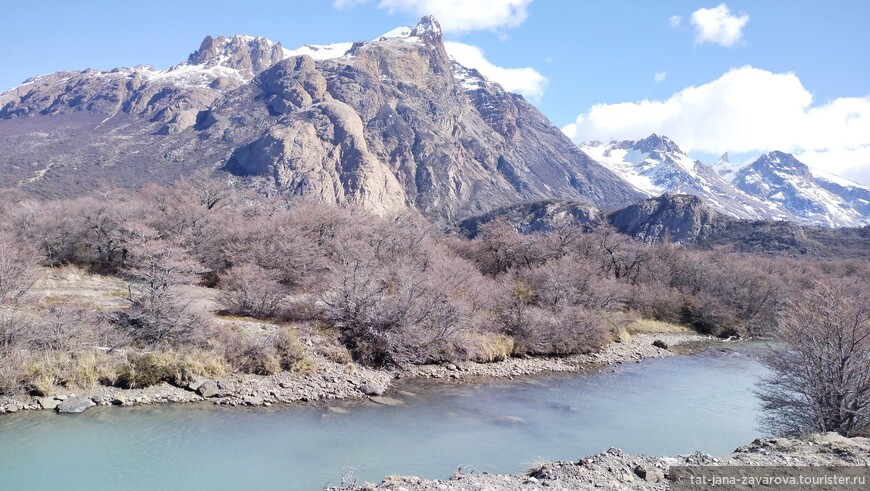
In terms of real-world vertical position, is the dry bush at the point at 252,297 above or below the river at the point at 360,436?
above

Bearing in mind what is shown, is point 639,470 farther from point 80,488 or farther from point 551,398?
point 80,488

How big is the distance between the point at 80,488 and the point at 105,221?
30112mm

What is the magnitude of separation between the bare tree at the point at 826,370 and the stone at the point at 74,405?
897 inches

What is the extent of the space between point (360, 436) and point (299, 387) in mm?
4972

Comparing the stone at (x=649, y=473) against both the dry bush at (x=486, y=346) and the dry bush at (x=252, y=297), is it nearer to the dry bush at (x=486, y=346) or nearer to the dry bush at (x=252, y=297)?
the dry bush at (x=486, y=346)

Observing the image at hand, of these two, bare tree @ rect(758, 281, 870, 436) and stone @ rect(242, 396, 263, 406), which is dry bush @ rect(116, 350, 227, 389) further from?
bare tree @ rect(758, 281, 870, 436)

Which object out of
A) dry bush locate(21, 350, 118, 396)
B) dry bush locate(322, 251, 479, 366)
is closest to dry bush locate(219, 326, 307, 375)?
dry bush locate(322, 251, 479, 366)

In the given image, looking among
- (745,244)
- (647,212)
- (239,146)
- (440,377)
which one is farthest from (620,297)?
(239,146)

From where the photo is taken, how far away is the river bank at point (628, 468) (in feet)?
39.1

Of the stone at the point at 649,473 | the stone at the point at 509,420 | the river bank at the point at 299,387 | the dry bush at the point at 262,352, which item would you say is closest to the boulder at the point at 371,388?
the river bank at the point at 299,387

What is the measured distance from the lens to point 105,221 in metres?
37.7

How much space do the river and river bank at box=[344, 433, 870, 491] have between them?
217cm

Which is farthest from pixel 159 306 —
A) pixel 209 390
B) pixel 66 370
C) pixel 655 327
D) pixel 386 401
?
pixel 655 327

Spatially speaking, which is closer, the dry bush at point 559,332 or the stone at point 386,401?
the stone at point 386,401
